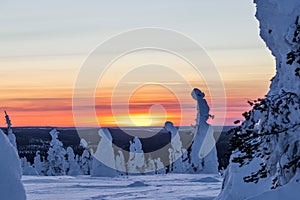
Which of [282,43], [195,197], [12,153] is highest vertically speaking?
Answer: [282,43]

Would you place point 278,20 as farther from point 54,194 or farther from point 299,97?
point 54,194

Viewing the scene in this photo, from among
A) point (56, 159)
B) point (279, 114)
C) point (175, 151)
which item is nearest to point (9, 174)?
point (279, 114)

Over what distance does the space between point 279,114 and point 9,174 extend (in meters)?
5.91

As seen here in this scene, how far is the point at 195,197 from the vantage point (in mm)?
22844

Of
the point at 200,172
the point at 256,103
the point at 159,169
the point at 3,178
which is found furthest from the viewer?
the point at 159,169

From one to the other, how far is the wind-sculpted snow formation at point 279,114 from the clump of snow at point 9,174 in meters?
5.03

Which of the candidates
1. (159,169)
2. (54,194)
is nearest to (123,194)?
(54,194)

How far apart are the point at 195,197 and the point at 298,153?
46.6 ft

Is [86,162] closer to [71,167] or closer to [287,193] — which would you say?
[71,167]

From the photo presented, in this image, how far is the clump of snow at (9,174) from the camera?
11523 mm

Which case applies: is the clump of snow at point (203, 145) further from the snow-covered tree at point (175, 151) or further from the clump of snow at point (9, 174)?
the clump of snow at point (9, 174)

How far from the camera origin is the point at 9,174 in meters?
11.7

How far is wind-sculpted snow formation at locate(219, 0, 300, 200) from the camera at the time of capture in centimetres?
815

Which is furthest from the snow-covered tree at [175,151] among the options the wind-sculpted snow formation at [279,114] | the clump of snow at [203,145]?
the wind-sculpted snow formation at [279,114]
